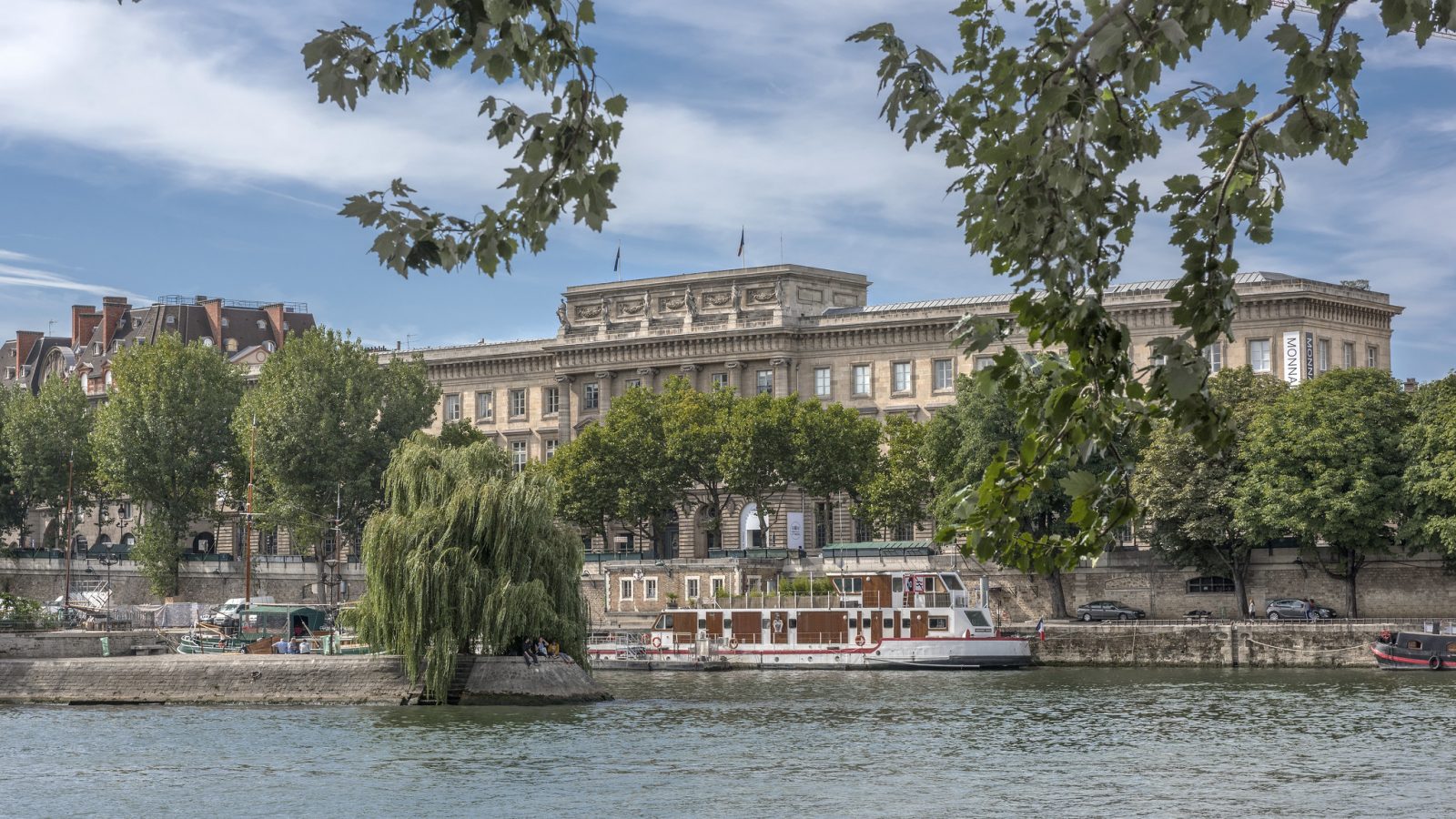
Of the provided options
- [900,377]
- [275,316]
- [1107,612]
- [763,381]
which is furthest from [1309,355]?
[275,316]

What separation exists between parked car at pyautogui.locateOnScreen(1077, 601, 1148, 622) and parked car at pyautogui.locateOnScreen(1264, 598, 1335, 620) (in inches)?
221

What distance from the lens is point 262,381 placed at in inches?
3885

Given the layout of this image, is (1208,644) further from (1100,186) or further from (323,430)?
(1100,186)

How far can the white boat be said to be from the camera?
69.2 metres

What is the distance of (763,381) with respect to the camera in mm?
102438

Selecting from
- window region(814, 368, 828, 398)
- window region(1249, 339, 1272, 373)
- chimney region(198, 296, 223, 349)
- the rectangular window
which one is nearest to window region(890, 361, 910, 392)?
window region(814, 368, 828, 398)

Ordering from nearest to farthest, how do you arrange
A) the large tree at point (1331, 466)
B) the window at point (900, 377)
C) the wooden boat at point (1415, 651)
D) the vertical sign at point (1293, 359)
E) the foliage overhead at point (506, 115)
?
the foliage overhead at point (506, 115), the wooden boat at point (1415, 651), the large tree at point (1331, 466), the vertical sign at point (1293, 359), the window at point (900, 377)

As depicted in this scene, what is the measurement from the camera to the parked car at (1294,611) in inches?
2936

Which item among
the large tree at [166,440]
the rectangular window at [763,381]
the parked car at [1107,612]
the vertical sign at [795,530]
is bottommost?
the parked car at [1107,612]

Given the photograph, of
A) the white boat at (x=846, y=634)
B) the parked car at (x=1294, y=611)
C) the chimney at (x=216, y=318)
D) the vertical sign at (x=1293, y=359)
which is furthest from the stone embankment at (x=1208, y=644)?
the chimney at (x=216, y=318)

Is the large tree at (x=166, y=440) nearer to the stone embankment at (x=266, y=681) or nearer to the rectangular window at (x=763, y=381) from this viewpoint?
the rectangular window at (x=763, y=381)

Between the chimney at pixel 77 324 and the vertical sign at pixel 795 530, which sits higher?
the chimney at pixel 77 324

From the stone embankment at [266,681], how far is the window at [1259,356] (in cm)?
4576

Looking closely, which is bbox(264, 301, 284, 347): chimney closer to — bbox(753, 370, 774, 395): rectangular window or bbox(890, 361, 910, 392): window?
bbox(753, 370, 774, 395): rectangular window
